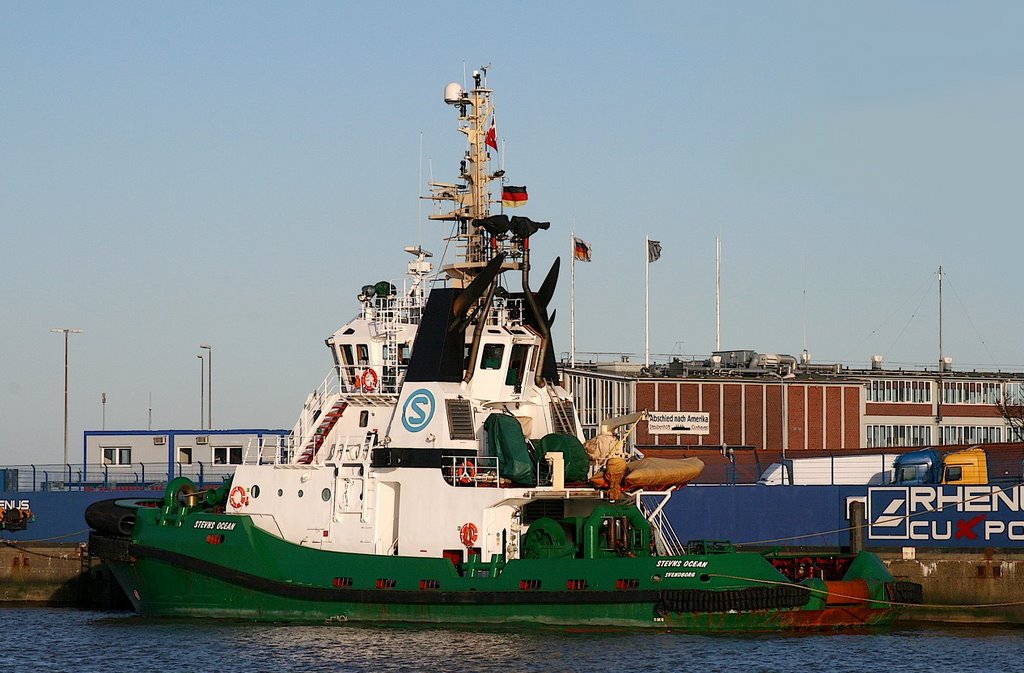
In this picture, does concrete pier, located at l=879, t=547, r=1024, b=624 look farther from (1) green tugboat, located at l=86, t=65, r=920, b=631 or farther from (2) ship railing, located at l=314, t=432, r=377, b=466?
(2) ship railing, located at l=314, t=432, r=377, b=466

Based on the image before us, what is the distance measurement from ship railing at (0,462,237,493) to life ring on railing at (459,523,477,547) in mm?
13088

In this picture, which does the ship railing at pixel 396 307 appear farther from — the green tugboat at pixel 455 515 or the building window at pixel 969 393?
the building window at pixel 969 393

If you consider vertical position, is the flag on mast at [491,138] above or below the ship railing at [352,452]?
above

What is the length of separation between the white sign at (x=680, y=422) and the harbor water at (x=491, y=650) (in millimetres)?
23286

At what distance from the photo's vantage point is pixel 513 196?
96.4ft

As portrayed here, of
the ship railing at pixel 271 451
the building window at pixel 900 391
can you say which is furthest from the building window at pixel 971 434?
the ship railing at pixel 271 451

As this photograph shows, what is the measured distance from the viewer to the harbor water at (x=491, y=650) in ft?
75.9

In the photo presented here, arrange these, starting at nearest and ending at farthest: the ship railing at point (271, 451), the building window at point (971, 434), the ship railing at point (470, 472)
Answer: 1. the ship railing at point (470, 472)
2. the ship railing at point (271, 451)
3. the building window at point (971, 434)

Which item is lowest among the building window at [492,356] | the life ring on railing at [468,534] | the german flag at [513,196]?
the life ring on railing at [468,534]

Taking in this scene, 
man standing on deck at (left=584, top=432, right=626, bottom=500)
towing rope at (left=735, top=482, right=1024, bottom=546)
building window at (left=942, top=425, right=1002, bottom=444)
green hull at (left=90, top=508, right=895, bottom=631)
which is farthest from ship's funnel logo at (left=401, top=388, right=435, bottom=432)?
building window at (left=942, top=425, right=1002, bottom=444)

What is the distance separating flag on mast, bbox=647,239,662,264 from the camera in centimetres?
5274

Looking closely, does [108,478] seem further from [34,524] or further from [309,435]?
[309,435]

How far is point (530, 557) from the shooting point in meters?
26.7

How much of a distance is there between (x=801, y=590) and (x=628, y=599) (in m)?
2.94
